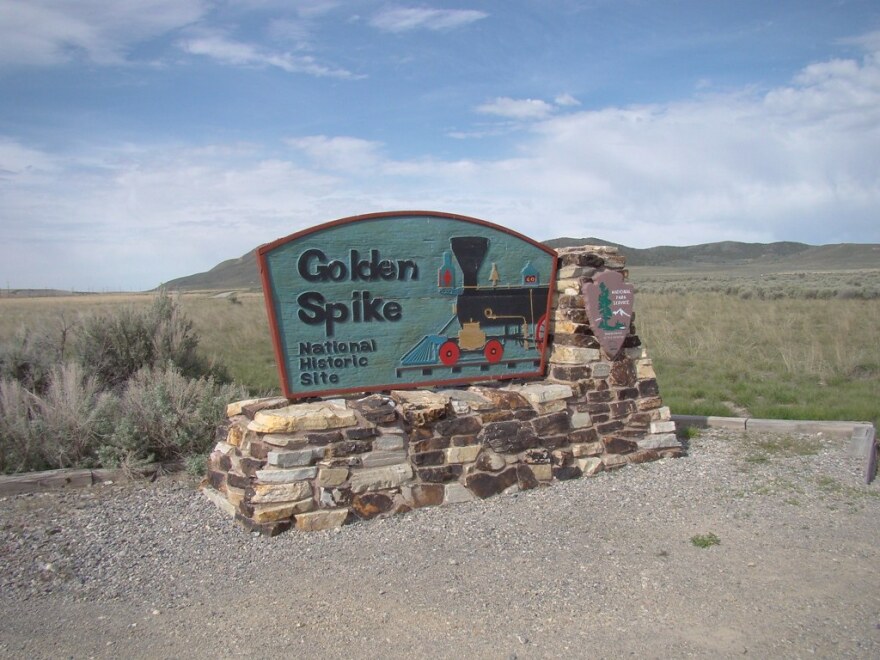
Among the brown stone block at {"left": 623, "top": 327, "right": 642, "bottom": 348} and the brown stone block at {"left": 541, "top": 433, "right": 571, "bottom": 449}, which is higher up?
the brown stone block at {"left": 623, "top": 327, "right": 642, "bottom": 348}

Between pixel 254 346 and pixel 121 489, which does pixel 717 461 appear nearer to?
pixel 121 489

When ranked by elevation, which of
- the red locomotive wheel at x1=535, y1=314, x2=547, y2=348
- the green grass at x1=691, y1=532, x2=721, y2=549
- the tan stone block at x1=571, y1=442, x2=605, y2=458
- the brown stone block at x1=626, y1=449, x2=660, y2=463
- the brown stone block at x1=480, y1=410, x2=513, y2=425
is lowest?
the green grass at x1=691, y1=532, x2=721, y2=549

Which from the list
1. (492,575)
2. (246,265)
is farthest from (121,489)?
(246,265)

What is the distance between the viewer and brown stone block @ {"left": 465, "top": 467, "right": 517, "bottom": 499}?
223 inches

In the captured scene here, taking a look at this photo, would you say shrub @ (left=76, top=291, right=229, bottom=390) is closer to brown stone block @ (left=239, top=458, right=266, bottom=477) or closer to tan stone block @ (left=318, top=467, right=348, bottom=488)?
brown stone block @ (left=239, top=458, right=266, bottom=477)

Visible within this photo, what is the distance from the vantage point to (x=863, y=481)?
611 cm

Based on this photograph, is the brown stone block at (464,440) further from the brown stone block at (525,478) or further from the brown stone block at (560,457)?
the brown stone block at (560,457)

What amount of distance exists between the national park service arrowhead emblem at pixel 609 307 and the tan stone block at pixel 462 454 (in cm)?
162

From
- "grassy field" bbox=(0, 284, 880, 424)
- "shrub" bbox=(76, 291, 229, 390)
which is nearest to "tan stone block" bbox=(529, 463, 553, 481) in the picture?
"grassy field" bbox=(0, 284, 880, 424)

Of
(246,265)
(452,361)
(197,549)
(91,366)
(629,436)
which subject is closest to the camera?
(197,549)

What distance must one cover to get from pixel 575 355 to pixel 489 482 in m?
1.43

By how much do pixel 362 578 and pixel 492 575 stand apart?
76cm

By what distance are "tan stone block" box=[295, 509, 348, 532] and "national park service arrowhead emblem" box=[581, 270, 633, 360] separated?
9.07 feet

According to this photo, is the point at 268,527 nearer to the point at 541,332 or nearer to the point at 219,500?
the point at 219,500
